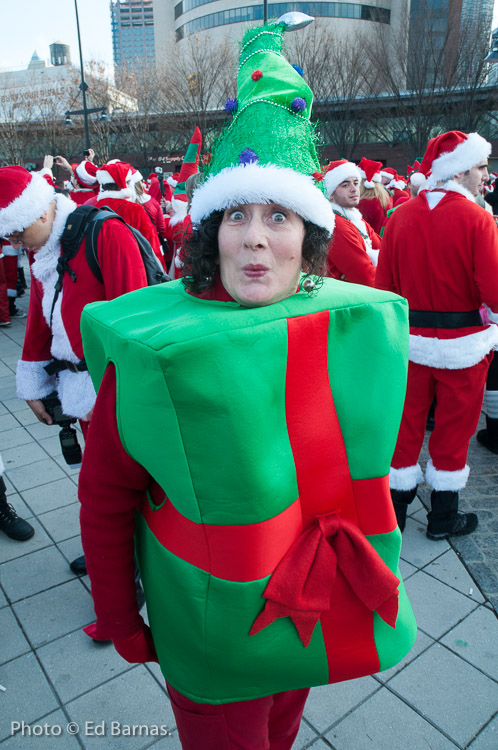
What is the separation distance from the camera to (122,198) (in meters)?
6.43

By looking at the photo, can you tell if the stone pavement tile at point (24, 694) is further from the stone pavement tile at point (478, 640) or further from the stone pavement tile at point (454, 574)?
the stone pavement tile at point (454, 574)

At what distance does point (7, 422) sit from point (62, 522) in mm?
2071

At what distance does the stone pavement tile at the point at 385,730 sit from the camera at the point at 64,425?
1.74 m

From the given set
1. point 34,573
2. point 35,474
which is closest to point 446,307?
point 34,573

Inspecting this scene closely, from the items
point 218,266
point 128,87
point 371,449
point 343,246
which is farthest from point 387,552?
point 128,87

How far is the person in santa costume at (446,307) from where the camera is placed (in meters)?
2.80

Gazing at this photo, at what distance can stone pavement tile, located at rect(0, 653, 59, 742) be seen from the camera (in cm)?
209

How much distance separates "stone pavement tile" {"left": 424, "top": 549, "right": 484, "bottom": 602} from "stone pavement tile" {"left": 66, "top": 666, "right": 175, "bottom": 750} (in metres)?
1.61

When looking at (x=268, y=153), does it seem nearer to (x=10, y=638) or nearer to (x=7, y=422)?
(x=10, y=638)

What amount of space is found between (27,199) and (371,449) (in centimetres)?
204

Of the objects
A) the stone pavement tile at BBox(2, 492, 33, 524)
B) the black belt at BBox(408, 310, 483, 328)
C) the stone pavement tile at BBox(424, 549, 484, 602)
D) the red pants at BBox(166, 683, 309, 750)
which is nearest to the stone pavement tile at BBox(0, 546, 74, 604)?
the stone pavement tile at BBox(2, 492, 33, 524)

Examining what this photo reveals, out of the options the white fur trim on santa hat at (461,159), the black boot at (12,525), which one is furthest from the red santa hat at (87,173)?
the white fur trim on santa hat at (461,159)

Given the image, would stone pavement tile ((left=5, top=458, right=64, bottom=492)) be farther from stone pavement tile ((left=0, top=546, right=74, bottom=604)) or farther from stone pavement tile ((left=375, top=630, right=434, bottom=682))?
stone pavement tile ((left=375, top=630, right=434, bottom=682))

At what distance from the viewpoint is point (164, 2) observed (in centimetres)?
5766
